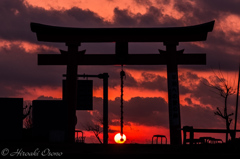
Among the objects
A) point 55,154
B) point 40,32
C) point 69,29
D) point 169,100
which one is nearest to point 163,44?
point 169,100

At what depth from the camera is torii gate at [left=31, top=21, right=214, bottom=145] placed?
1789cm

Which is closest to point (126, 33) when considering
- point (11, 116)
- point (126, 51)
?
point (126, 51)

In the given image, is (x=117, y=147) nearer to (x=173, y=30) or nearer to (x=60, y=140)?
(x=60, y=140)

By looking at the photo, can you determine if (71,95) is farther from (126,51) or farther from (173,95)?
(173,95)

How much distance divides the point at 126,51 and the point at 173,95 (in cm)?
263

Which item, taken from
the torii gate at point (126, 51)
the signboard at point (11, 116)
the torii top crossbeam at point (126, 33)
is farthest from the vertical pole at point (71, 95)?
the signboard at point (11, 116)

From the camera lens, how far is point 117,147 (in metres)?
15.5

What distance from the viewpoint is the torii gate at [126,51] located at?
17.9 m

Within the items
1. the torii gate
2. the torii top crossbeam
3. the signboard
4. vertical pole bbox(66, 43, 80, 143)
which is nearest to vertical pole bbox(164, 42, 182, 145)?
the torii gate

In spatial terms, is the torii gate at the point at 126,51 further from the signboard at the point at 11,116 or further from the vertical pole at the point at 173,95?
the signboard at the point at 11,116

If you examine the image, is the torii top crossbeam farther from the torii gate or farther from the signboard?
the signboard

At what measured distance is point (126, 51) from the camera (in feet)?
60.3

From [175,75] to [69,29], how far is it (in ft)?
15.2

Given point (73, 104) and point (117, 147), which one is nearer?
point (117, 147)
